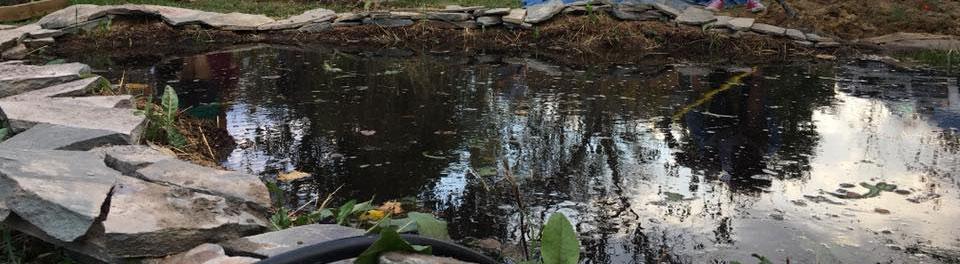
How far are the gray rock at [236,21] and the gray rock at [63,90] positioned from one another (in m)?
4.19

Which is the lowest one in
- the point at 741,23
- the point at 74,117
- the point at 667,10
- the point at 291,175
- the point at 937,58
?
the point at 291,175

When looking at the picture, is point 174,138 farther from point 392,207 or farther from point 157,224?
point 157,224

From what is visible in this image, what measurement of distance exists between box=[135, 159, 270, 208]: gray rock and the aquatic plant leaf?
33.0 inches

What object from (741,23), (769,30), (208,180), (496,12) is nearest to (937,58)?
(769,30)

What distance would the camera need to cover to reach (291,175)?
3.54 metres

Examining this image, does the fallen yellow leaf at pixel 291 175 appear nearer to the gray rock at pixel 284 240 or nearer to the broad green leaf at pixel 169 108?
the broad green leaf at pixel 169 108

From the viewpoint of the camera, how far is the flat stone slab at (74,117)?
10.9 feet

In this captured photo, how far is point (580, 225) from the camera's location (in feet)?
9.55

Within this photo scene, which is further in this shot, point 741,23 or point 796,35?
point 741,23

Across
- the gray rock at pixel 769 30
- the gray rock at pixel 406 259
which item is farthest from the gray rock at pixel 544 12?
the gray rock at pixel 406 259

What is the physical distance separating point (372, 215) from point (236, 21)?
6.42 m

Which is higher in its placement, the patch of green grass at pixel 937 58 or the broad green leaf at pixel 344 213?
the patch of green grass at pixel 937 58

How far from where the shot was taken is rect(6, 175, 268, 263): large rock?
2.13m

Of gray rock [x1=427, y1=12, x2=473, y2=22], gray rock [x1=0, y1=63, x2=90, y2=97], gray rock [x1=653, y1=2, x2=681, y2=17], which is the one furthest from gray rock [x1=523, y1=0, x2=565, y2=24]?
gray rock [x1=0, y1=63, x2=90, y2=97]
